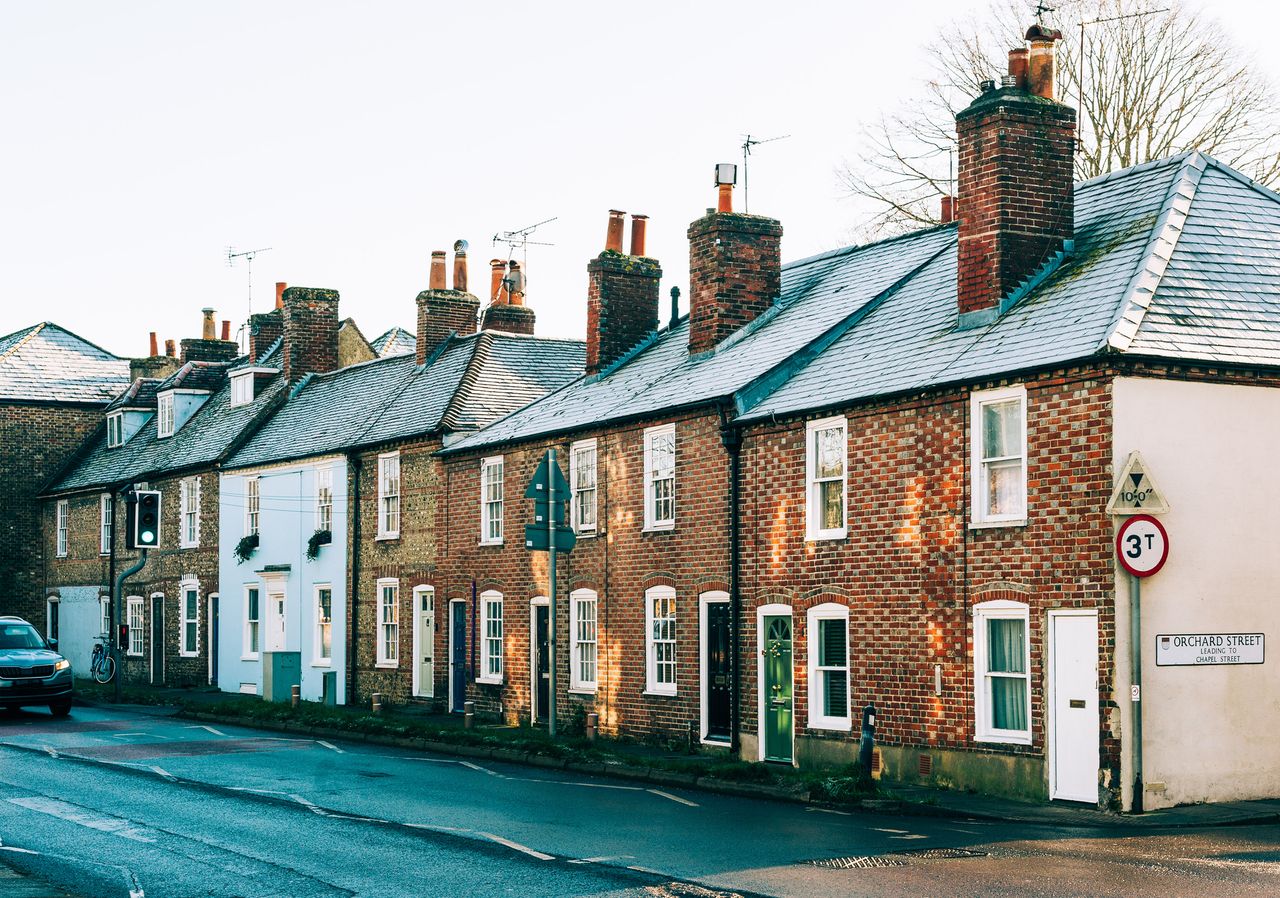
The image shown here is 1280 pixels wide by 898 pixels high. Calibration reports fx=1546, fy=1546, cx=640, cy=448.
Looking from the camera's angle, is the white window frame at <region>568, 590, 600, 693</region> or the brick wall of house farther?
the brick wall of house

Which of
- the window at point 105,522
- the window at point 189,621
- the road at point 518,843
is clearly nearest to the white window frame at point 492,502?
the road at point 518,843

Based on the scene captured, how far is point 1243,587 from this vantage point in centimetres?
1811

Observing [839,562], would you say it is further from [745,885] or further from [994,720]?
[745,885]

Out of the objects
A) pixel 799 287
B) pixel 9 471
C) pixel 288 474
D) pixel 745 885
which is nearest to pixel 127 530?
pixel 288 474

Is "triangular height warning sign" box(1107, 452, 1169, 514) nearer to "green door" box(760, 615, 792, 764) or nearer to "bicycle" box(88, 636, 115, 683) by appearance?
"green door" box(760, 615, 792, 764)

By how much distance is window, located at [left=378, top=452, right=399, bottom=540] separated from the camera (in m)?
35.1

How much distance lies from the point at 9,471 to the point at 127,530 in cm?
1174

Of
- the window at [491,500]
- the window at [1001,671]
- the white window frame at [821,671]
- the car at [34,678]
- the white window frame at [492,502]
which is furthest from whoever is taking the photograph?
the car at [34,678]

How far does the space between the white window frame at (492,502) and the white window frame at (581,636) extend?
9.79ft

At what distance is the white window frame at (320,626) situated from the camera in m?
37.3

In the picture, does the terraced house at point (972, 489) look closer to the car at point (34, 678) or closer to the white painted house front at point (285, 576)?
the white painted house front at point (285, 576)

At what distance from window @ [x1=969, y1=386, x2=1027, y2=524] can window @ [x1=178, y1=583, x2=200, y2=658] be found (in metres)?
29.6

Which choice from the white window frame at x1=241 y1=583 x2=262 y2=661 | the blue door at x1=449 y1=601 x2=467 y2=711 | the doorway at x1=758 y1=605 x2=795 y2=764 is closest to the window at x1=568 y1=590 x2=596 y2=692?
the blue door at x1=449 y1=601 x2=467 y2=711

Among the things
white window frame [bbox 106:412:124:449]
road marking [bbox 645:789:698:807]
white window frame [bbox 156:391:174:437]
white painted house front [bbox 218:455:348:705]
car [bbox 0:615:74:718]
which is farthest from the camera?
white window frame [bbox 106:412:124:449]
